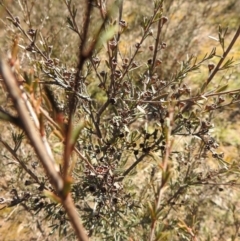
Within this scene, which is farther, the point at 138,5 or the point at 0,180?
the point at 138,5

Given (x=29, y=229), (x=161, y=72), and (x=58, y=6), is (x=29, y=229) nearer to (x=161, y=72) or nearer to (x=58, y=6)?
(x=161, y=72)

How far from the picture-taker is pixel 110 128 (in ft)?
5.06

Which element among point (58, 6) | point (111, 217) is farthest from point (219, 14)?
point (111, 217)

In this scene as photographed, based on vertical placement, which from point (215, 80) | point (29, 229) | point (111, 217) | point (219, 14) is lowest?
point (29, 229)

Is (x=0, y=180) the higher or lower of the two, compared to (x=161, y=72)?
lower

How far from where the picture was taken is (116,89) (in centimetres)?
147

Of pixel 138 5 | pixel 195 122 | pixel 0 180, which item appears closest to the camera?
pixel 195 122

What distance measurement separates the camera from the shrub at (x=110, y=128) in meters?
0.42

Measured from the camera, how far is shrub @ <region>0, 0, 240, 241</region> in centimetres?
42

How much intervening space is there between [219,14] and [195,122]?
11.7ft

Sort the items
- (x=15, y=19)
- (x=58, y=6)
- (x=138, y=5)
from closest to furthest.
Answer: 1. (x=15, y=19)
2. (x=58, y=6)
3. (x=138, y=5)

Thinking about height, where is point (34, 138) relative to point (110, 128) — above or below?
below

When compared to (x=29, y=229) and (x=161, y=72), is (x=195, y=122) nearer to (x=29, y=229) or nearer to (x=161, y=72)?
(x=29, y=229)

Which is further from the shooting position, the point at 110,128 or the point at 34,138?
the point at 110,128
